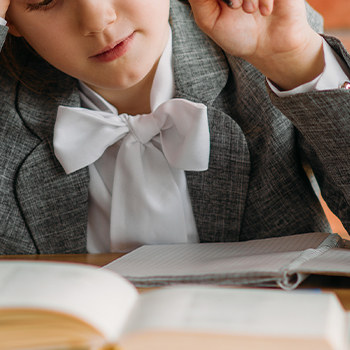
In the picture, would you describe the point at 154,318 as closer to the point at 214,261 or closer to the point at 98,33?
the point at 214,261

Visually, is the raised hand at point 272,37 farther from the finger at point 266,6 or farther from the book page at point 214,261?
the book page at point 214,261

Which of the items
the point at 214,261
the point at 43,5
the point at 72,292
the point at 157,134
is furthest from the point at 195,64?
the point at 72,292

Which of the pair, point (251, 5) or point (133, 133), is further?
point (133, 133)

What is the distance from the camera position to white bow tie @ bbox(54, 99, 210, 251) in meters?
0.70

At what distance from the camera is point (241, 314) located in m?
0.26

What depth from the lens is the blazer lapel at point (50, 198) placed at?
0.72m

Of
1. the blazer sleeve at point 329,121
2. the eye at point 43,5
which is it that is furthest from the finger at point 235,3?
the eye at point 43,5

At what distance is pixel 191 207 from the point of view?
73cm

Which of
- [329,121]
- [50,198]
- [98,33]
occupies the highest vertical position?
[98,33]

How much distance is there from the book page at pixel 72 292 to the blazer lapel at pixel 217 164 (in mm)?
402

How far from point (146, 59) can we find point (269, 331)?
0.51m

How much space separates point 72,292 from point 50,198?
1.58ft

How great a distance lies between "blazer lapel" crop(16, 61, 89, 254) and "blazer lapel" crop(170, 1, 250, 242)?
20cm

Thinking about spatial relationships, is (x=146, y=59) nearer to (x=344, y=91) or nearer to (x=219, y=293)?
(x=344, y=91)
